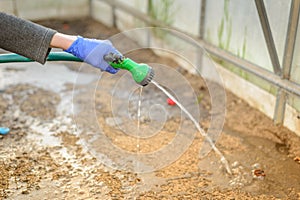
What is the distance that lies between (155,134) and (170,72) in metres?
0.98

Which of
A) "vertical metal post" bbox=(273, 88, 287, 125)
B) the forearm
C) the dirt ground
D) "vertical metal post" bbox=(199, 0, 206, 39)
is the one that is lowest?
the dirt ground

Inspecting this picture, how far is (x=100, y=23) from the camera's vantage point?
585cm

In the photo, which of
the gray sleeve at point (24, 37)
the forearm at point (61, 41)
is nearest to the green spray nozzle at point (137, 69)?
the forearm at point (61, 41)

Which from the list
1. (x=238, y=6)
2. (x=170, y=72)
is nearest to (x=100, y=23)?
(x=170, y=72)

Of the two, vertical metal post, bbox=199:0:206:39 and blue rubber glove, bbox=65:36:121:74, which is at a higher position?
blue rubber glove, bbox=65:36:121:74

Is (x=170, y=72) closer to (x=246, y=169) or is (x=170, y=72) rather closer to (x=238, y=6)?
(x=238, y=6)

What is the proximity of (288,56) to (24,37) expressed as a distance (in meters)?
1.97

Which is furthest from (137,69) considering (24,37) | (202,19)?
(202,19)

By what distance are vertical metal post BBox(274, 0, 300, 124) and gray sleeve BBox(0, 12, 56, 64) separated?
177 cm

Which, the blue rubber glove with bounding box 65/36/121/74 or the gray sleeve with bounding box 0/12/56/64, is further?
the blue rubber glove with bounding box 65/36/121/74

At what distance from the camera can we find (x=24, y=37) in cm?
200

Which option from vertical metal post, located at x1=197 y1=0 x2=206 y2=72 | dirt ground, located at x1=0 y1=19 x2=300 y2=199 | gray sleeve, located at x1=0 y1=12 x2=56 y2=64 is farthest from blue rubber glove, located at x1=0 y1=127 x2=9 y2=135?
vertical metal post, located at x1=197 y1=0 x2=206 y2=72

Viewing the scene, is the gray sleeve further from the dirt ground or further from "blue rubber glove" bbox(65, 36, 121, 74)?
the dirt ground

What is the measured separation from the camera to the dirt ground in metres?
2.70
